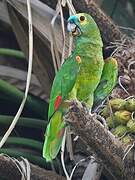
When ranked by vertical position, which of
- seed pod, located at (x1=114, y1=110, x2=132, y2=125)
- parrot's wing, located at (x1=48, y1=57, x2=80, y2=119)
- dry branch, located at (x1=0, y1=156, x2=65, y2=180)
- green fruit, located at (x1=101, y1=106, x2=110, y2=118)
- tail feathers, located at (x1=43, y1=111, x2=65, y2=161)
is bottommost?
dry branch, located at (x1=0, y1=156, x2=65, y2=180)

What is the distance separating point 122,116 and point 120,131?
0.05 meters

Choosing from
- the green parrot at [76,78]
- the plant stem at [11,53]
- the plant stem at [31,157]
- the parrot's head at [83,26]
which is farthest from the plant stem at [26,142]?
the parrot's head at [83,26]

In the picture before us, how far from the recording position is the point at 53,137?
2.12m

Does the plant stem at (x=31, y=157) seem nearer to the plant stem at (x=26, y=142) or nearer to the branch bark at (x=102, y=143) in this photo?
the plant stem at (x=26, y=142)

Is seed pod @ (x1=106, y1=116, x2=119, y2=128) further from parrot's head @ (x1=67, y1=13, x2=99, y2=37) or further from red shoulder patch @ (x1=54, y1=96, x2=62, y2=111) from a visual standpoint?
parrot's head @ (x1=67, y1=13, x2=99, y2=37)

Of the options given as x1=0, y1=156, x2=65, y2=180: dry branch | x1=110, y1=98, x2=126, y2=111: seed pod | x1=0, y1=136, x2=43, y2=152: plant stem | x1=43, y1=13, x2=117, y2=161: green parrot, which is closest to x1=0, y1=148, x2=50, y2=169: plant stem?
x1=0, y1=136, x2=43, y2=152: plant stem

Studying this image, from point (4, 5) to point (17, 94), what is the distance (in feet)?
1.27

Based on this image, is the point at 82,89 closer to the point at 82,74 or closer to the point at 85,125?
the point at 82,74

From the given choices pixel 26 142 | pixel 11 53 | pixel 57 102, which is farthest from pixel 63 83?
pixel 11 53

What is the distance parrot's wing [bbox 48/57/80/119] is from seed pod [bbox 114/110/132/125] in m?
0.19

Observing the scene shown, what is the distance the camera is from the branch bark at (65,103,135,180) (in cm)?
180

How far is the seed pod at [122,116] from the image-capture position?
2.01 m

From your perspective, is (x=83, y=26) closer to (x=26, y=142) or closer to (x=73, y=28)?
(x=73, y=28)

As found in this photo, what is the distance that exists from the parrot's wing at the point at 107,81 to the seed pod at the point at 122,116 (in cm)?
24
